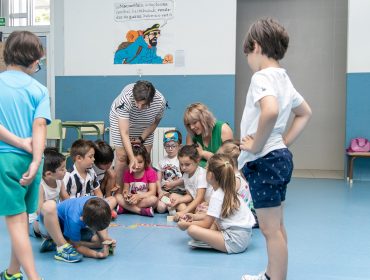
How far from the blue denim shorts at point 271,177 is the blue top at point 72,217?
110cm

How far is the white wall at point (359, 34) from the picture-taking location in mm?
5527

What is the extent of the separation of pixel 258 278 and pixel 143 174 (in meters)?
1.96

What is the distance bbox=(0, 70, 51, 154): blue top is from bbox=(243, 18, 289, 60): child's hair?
36.7 inches

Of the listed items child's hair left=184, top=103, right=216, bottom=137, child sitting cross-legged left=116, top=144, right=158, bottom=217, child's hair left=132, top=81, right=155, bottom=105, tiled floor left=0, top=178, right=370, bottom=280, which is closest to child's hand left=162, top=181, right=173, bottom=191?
child sitting cross-legged left=116, top=144, right=158, bottom=217

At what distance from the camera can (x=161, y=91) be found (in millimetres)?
6027

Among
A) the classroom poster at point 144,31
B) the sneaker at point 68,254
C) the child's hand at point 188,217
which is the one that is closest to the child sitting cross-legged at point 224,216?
the child's hand at point 188,217

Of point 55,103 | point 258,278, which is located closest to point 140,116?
point 258,278

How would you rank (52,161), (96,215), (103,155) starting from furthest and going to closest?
(103,155) → (52,161) → (96,215)

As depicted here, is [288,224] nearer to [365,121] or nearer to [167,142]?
[167,142]

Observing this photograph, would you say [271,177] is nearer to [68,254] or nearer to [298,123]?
[298,123]

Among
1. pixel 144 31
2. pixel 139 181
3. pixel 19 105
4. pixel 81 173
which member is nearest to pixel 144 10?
pixel 144 31

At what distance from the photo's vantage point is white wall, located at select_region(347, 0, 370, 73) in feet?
18.1

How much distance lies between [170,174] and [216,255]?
153 cm

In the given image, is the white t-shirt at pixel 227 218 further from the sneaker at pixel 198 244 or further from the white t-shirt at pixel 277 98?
the white t-shirt at pixel 277 98
